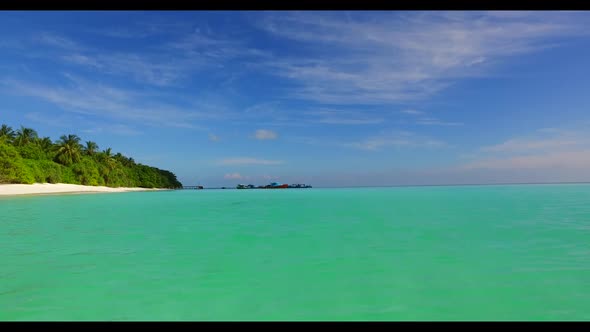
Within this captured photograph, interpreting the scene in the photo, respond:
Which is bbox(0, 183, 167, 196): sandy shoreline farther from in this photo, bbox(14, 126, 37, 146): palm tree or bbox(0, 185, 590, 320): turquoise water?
bbox(0, 185, 590, 320): turquoise water

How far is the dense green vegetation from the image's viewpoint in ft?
139

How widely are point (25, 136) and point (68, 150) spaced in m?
5.85

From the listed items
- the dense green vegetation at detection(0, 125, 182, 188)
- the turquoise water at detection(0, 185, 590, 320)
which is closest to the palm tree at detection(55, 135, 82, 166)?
the dense green vegetation at detection(0, 125, 182, 188)

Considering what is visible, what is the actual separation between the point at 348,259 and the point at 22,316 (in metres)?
5.68

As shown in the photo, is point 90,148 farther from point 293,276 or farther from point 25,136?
point 293,276

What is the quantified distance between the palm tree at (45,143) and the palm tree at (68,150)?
4.28 ft

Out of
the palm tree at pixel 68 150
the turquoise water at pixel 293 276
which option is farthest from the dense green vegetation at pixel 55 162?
the turquoise water at pixel 293 276

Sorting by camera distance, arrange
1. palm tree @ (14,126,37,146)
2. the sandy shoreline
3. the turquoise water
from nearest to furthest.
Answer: the turquoise water → the sandy shoreline → palm tree @ (14,126,37,146)

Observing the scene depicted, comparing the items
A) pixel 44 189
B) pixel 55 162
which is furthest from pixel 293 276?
pixel 55 162

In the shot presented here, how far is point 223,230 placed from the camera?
498 inches

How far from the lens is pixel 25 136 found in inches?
2088

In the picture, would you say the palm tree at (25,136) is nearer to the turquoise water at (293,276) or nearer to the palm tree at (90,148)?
the palm tree at (90,148)
